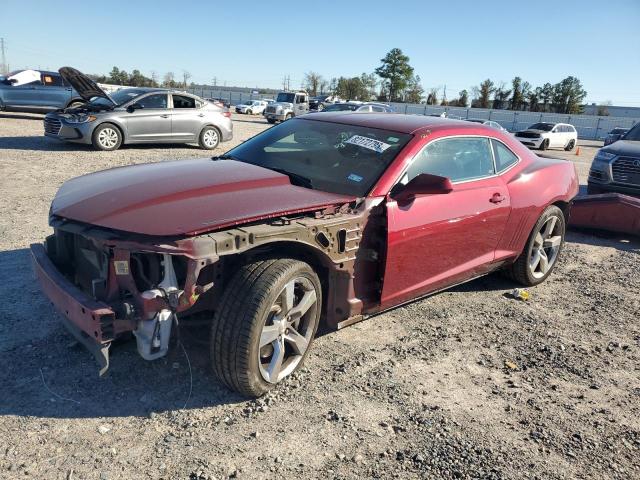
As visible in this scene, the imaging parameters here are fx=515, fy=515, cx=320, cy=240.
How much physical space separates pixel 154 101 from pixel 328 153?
9622mm

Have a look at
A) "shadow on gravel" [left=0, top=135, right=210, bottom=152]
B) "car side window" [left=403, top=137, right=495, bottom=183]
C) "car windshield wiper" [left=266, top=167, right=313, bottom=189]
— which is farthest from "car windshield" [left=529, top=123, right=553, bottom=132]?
"car windshield wiper" [left=266, top=167, right=313, bottom=189]

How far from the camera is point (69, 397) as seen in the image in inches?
115

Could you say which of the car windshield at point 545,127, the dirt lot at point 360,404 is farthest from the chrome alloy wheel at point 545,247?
the car windshield at point 545,127

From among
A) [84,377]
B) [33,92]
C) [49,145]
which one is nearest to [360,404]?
[84,377]

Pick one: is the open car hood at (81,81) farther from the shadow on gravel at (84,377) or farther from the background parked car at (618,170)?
the background parked car at (618,170)

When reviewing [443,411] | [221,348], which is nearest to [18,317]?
[221,348]

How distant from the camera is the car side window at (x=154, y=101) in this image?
40.0 feet

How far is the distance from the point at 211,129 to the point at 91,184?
10149 millimetres

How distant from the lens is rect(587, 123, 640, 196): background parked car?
28.7 feet

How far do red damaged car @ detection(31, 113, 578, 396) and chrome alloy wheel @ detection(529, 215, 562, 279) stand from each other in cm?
45

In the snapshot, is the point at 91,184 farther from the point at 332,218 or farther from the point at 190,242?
the point at 332,218

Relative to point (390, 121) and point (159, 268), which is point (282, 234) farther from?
point (390, 121)

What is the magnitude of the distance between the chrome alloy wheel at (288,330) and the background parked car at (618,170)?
25.6 ft

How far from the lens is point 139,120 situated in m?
11.9
